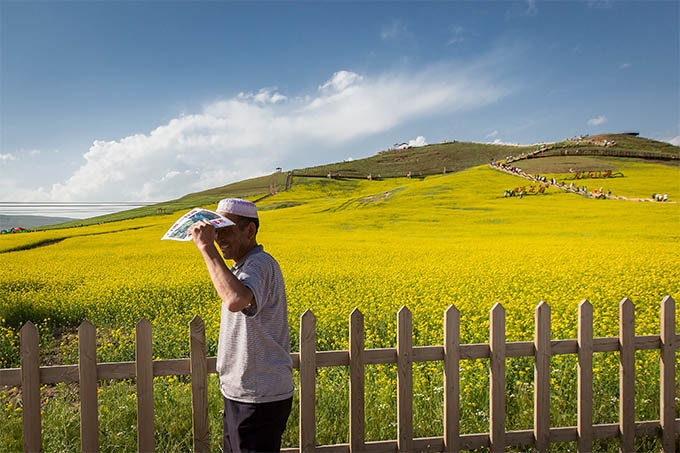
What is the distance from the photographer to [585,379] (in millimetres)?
3314

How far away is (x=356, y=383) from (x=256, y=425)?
101cm

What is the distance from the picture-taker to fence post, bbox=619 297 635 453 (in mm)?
3352

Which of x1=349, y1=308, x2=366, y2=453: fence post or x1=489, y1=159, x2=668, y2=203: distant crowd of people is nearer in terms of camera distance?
x1=349, y1=308, x2=366, y2=453: fence post

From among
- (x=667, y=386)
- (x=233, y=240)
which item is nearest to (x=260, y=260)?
(x=233, y=240)

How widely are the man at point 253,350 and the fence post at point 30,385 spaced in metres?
1.52

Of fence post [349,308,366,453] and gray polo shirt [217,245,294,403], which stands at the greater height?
gray polo shirt [217,245,294,403]

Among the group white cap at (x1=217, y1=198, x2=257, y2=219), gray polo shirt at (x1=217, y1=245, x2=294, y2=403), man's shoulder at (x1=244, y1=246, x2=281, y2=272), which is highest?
white cap at (x1=217, y1=198, x2=257, y2=219)

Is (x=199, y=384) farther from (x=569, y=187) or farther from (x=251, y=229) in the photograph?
(x=569, y=187)

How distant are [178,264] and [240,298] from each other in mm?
11415

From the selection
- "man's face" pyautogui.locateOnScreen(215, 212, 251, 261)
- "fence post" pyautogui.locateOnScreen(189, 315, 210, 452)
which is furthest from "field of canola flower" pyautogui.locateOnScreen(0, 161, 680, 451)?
"man's face" pyautogui.locateOnScreen(215, 212, 251, 261)

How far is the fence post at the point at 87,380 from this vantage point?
2.73 m

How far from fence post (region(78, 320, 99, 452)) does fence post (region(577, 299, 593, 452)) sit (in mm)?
3806

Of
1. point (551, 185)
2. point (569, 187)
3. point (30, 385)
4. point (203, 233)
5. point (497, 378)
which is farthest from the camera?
point (551, 185)

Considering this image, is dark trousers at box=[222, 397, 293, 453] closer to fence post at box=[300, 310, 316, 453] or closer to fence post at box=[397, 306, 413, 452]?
fence post at box=[300, 310, 316, 453]
